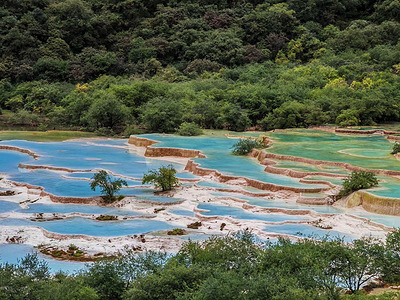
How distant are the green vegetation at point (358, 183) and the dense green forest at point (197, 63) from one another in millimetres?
17310

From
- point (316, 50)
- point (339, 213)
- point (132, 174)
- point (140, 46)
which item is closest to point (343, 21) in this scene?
point (316, 50)

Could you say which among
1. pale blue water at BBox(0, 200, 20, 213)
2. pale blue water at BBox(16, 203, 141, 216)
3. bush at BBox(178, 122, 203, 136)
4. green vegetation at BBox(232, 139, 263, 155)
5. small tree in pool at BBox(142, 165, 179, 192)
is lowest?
pale blue water at BBox(16, 203, 141, 216)

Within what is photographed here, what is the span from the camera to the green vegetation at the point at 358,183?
789 inches

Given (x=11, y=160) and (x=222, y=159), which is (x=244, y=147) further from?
(x=11, y=160)

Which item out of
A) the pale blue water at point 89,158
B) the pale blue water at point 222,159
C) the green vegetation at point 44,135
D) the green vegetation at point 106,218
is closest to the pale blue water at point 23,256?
the green vegetation at point 106,218

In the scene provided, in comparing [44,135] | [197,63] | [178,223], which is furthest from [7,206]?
[197,63]

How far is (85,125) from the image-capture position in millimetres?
44750

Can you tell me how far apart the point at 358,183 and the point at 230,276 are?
408 inches

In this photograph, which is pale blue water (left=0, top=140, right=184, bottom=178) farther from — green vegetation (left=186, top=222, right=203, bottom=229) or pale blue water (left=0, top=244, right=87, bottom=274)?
pale blue water (left=0, top=244, right=87, bottom=274)

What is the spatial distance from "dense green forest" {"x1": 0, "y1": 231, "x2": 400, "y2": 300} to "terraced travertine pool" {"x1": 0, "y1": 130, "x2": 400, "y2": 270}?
342 cm

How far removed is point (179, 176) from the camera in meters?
25.3

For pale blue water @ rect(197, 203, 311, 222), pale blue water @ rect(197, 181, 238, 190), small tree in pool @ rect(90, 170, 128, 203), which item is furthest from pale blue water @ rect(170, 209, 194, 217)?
pale blue water @ rect(197, 181, 238, 190)

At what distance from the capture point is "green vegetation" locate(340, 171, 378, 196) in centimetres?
2005

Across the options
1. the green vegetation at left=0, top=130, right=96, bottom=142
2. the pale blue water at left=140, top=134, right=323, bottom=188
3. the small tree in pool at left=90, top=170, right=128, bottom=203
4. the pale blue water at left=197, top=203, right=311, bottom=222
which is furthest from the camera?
the green vegetation at left=0, top=130, right=96, bottom=142
